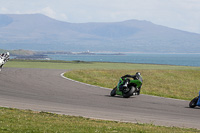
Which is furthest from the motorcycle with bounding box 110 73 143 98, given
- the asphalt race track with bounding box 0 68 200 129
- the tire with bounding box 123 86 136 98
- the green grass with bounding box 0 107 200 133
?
the green grass with bounding box 0 107 200 133

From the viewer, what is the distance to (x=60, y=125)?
466 inches

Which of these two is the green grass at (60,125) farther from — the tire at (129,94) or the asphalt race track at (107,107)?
the tire at (129,94)

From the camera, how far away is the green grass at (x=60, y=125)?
10.8 metres

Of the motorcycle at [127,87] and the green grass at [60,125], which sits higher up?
the motorcycle at [127,87]

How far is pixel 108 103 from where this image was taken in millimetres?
19312

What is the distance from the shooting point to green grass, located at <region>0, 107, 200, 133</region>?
425 inches

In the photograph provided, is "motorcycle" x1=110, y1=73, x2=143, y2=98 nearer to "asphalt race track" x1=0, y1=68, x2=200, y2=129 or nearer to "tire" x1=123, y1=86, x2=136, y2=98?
"tire" x1=123, y1=86, x2=136, y2=98

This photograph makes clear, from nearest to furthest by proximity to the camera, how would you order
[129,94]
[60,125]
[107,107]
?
[60,125]
[107,107]
[129,94]

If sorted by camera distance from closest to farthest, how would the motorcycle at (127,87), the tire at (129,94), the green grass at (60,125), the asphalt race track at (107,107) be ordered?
1. the green grass at (60,125)
2. the asphalt race track at (107,107)
3. the tire at (129,94)
4. the motorcycle at (127,87)

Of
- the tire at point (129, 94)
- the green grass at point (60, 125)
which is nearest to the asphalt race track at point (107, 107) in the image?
the tire at point (129, 94)

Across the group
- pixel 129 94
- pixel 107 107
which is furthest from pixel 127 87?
pixel 107 107

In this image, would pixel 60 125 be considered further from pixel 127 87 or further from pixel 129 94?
pixel 127 87

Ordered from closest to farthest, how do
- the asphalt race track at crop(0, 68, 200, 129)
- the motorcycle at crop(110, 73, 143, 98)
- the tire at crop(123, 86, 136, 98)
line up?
the asphalt race track at crop(0, 68, 200, 129) → the tire at crop(123, 86, 136, 98) → the motorcycle at crop(110, 73, 143, 98)

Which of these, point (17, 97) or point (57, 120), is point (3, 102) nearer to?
point (17, 97)
